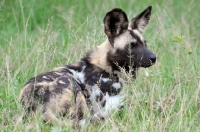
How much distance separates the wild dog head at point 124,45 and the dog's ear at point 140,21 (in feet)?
0.54

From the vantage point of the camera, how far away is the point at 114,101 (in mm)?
5180

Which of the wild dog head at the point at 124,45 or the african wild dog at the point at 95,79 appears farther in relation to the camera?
the wild dog head at the point at 124,45

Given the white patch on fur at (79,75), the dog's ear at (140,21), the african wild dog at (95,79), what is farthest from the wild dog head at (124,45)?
the white patch on fur at (79,75)

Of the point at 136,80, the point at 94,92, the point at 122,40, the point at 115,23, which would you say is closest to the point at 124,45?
the point at 122,40

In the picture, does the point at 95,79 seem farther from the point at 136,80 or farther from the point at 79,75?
the point at 136,80

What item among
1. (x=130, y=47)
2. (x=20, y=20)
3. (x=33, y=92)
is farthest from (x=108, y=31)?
(x=20, y=20)

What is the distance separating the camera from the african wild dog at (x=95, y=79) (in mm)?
4562

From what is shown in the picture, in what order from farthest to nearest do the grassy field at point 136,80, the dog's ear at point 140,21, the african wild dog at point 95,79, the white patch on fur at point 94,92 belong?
the dog's ear at point 140,21 → the white patch on fur at point 94,92 → the african wild dog at point 95,79 → the grassy field at point 136,80

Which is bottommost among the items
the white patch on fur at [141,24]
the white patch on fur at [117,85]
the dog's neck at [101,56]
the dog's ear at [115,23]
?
the white patch on fur at [117,85]

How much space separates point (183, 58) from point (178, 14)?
3683 mm

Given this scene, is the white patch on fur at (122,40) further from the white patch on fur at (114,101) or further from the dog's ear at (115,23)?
the white patch on fur at (114,101)

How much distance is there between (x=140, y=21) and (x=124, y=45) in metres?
0.39

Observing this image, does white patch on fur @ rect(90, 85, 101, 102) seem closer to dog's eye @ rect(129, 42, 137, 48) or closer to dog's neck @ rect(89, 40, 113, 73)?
dog's neck @ rect(89, 40, 113, 73)

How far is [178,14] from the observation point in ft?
30.5
